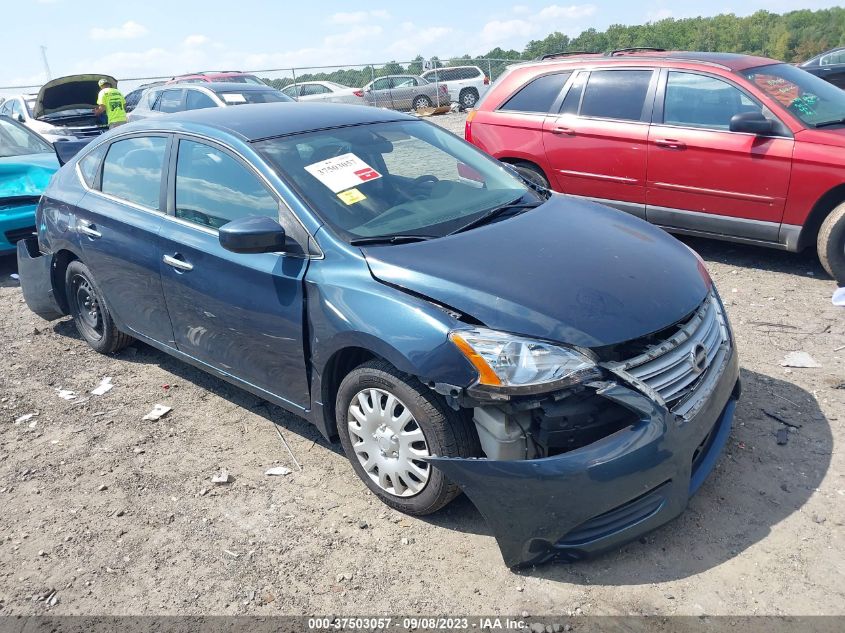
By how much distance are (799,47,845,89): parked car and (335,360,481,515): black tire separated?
1407 cm

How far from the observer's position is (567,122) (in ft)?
22.8

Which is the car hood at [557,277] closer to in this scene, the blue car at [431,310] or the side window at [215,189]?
the blue car at [431,310]

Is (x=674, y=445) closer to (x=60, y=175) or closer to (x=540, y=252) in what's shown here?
(x=540, y=252)

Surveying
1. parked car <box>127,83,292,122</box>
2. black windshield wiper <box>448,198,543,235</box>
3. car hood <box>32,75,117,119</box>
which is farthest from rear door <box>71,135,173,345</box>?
car hood <box>32,75,117,119</box>

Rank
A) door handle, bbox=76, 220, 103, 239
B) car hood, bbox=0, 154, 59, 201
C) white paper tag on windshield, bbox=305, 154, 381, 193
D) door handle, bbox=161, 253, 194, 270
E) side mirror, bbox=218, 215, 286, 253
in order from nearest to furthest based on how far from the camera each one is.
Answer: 1. side mirror, bbox=218, 215, 286, 253
2. white paper tag on windshield, bbox=305, 154, 381, 193
3. door handle, bbox=161, 253, 194, 270
4. door handle, bbox=76, 220, 103, 239
5. car hood, bbox=0, 154, 59, 201

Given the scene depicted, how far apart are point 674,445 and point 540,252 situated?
3.39 ft

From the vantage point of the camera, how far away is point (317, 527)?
332cm

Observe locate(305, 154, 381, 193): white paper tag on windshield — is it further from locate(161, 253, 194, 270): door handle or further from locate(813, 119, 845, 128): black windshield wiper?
locate(813, 119, 845, 128): black windshield wiper

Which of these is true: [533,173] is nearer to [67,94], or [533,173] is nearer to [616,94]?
[616,94]

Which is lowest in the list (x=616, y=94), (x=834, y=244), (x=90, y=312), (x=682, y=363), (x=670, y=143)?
(x=90, y=312)

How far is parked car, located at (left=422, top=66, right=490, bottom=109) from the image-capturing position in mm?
26188

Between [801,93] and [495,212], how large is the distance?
3.84m

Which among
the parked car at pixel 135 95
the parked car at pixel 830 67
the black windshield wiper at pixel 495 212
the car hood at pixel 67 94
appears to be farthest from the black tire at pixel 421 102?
the black windshield wiper at pixel 495 212

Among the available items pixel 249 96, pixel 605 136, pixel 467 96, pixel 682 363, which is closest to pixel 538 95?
pixel 605 136
